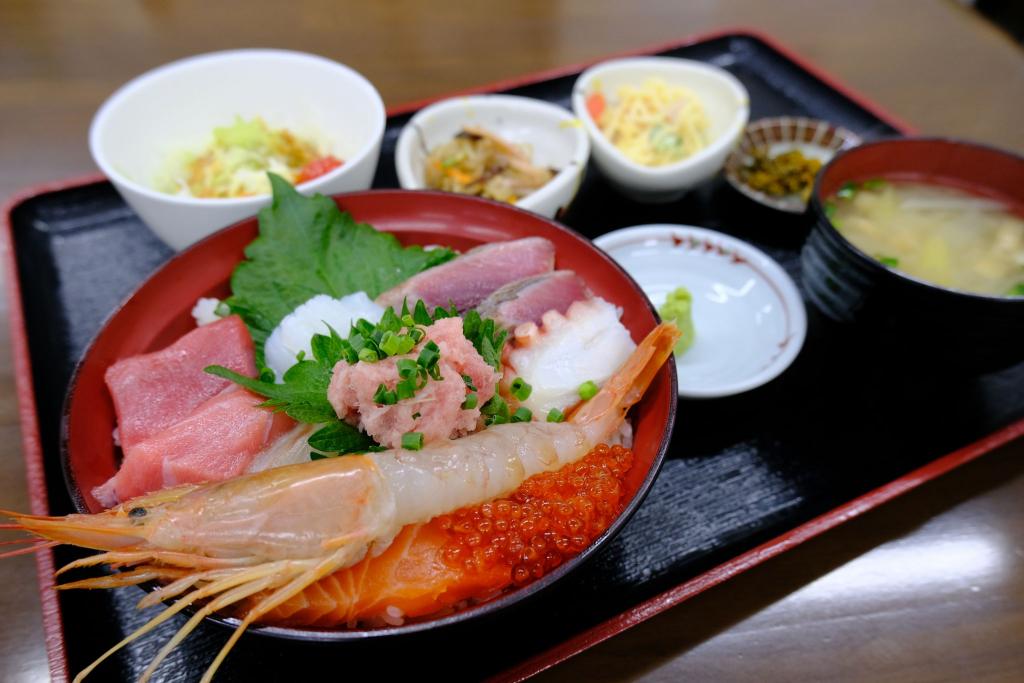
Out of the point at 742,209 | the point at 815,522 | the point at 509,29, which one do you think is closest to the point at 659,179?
the point at 742,209

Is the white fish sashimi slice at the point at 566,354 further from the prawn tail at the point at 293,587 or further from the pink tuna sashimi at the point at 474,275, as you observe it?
the prawn tail at the point at 293,587

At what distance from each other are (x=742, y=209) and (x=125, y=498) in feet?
6.83

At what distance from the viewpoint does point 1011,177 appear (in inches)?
78.4

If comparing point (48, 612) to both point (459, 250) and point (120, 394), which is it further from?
point (459, 250)

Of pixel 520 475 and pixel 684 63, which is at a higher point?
pixel 684 63

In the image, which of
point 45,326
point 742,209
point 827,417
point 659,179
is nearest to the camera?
point 827,417

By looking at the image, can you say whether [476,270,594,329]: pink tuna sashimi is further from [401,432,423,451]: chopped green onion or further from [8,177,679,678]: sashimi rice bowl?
[401,432,423,451]: chopped green onion

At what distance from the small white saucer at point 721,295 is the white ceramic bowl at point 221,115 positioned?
0.90m

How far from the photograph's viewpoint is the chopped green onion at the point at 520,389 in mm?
1432

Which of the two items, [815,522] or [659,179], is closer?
[815,522]

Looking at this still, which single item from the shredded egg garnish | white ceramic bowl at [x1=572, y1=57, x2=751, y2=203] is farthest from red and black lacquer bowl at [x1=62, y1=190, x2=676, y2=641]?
the shredded egg garnish

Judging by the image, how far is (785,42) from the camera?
135 inches

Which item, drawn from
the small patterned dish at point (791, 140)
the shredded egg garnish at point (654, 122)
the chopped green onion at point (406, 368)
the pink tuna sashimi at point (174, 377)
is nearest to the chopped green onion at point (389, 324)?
the chopped green onion at point (406, 368)

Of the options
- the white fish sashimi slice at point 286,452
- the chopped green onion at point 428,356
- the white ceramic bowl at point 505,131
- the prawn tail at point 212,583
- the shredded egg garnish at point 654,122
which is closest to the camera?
the prawn tail at point 212,583
